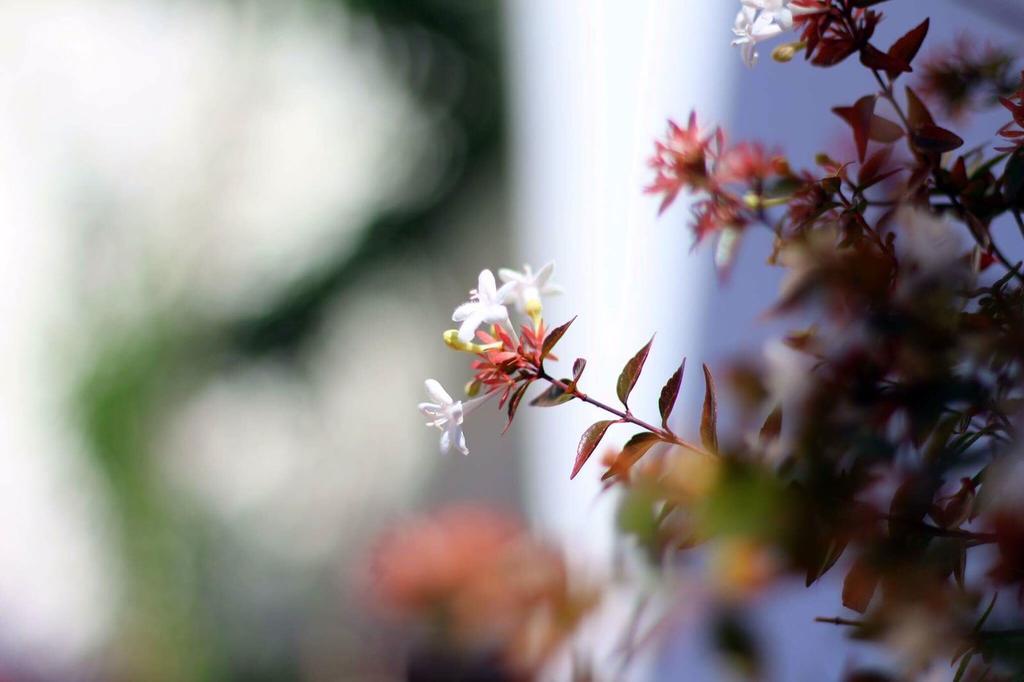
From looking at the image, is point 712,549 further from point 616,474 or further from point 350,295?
point 350,295

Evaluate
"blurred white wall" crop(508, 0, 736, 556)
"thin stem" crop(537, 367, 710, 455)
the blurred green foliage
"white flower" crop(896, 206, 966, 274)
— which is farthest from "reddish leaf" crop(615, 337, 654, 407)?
the blurred green foliage

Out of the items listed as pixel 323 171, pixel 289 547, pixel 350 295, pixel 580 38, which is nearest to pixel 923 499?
pixel 580 38

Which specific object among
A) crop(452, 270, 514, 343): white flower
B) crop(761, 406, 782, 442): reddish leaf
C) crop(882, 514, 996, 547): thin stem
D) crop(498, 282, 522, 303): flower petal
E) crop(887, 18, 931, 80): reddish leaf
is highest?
crop(887, 18, 931, 80): reddish leaf

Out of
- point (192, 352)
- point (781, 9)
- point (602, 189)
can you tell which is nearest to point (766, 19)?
point (781, 9)

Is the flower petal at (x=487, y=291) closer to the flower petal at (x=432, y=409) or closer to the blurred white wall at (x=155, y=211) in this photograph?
the flower petal at (x=432, y=409)

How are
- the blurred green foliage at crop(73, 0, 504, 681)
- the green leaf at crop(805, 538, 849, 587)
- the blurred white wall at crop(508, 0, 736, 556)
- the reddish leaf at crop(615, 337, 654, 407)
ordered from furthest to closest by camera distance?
the blurred green foliage at crop(73, 0, 504, 681)
the blurred white wall at crop(508, 0, 736, 556)
the reddish leaf at crop(615, 337, 654, 407)
the green leaf at crop(805, 538, 849, 587)

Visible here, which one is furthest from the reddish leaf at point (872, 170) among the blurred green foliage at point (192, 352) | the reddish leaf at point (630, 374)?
the blurred green foliage at point (192, 352)

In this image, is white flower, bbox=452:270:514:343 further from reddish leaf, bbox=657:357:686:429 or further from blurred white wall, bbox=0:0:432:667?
blurred white wall, bbox=0:0:432:667

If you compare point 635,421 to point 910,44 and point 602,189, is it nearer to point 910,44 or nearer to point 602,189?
point 910,44
